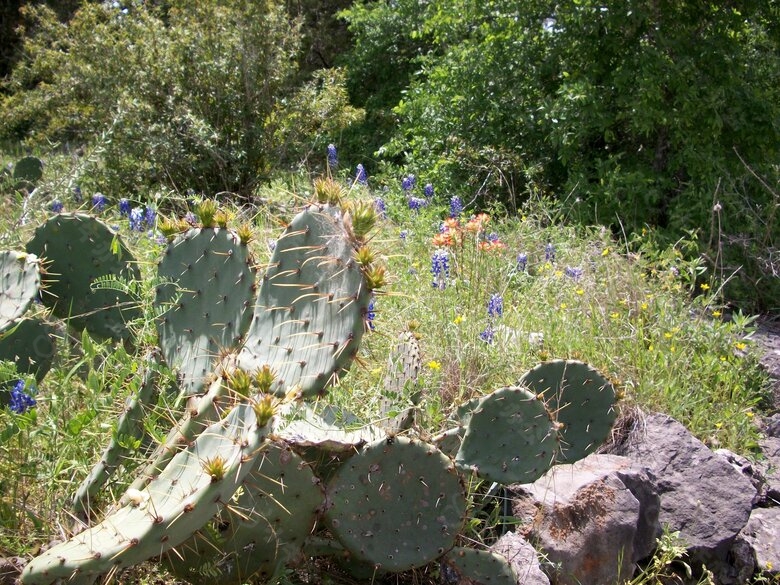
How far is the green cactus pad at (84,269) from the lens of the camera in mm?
3033

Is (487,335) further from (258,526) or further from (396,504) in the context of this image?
(258,526)

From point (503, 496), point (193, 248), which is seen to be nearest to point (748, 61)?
point (503, 496)

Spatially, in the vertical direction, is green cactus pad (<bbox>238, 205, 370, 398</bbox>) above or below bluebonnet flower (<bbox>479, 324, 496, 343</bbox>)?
above

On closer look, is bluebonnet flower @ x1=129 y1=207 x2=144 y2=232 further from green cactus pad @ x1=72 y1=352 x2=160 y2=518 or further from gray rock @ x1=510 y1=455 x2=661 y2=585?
gray rock @ x1=510 y1=455 x2=661 y2=585

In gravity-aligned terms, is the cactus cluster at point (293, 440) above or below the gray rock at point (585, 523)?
above

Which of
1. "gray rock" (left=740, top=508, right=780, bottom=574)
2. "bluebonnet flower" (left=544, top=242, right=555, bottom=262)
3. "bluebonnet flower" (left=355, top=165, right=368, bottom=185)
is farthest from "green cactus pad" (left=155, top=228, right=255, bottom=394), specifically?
"bluebonnet flower" (left=544, top=242, right=555, bottom=262)

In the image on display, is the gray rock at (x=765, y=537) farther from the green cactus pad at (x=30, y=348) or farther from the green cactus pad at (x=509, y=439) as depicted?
the green cactus pad at (x=30, y=348)

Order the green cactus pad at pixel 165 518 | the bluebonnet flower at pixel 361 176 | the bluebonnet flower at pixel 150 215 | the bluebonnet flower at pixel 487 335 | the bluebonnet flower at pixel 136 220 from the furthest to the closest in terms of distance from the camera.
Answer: the bluebonnet flower at pixel 361 176, the bluebonnet flower at pixel 150 215, the bluebonnet flower at pixel 136 220, the bluebonnet flower at pixel 487 335, the green cactus pad at pixel 165 518

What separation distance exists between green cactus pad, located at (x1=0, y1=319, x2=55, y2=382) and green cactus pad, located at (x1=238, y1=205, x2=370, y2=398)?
2.65 feet

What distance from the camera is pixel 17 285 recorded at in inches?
108

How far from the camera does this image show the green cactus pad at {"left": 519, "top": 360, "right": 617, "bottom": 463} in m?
2.97

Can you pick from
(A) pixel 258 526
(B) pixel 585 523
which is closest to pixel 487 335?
(B) pixel 585 523

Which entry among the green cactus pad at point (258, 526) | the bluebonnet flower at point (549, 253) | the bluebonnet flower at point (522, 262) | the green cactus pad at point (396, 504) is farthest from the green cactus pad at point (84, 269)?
the bluebonnet flower at point (549, 253)

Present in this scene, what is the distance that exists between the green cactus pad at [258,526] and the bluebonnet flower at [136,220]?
235 centimetres
